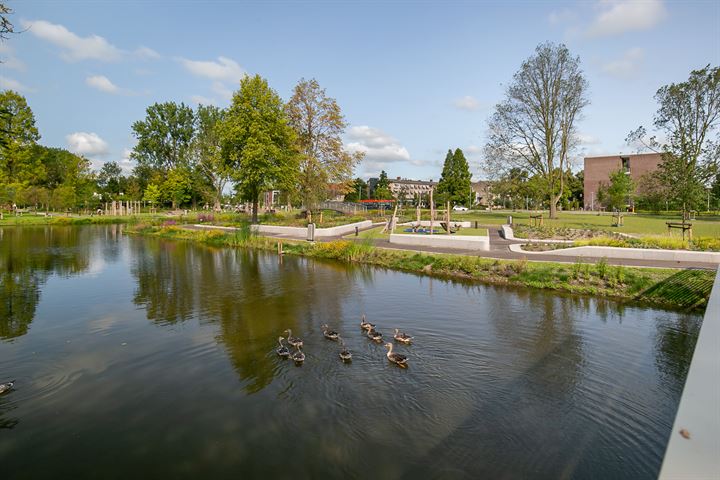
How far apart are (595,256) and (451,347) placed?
14.0 m

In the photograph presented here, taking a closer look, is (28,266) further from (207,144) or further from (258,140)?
(207,144)

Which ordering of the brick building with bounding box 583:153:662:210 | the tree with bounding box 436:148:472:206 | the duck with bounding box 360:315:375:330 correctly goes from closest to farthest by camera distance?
the duck with bounding box 360:315:375:330 → the brick building with bounding box 583:153:662:210 → the tree with bounding box 436:148:472:206

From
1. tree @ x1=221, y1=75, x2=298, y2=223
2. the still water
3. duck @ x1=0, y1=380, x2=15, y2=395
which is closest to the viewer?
the still water

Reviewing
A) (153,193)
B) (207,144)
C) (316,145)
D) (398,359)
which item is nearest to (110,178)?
(153,193)

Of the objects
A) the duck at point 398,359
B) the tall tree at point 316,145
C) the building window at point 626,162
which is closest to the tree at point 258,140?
the tall tree at point 316,145

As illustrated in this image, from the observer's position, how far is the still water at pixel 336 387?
665 centimetres

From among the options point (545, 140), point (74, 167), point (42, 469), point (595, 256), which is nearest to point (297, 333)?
point (42, 469)

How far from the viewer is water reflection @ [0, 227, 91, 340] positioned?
14.2 m

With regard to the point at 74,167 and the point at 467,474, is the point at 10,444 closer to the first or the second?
the point at 467,474

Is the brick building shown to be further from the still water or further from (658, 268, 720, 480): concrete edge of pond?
(658, 268, 720, 480): concrete edge of pond

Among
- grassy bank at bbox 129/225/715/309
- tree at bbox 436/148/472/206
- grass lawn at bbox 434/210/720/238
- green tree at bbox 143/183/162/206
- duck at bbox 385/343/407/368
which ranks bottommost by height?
duck at bbox 385/343/407/368

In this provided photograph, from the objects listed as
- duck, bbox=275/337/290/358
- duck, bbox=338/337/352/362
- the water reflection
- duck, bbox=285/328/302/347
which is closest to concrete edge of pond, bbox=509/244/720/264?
duck, bbox=338/337/352/362

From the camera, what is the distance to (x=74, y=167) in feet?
271

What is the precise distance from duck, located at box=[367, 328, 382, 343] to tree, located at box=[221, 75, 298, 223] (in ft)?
95.4
